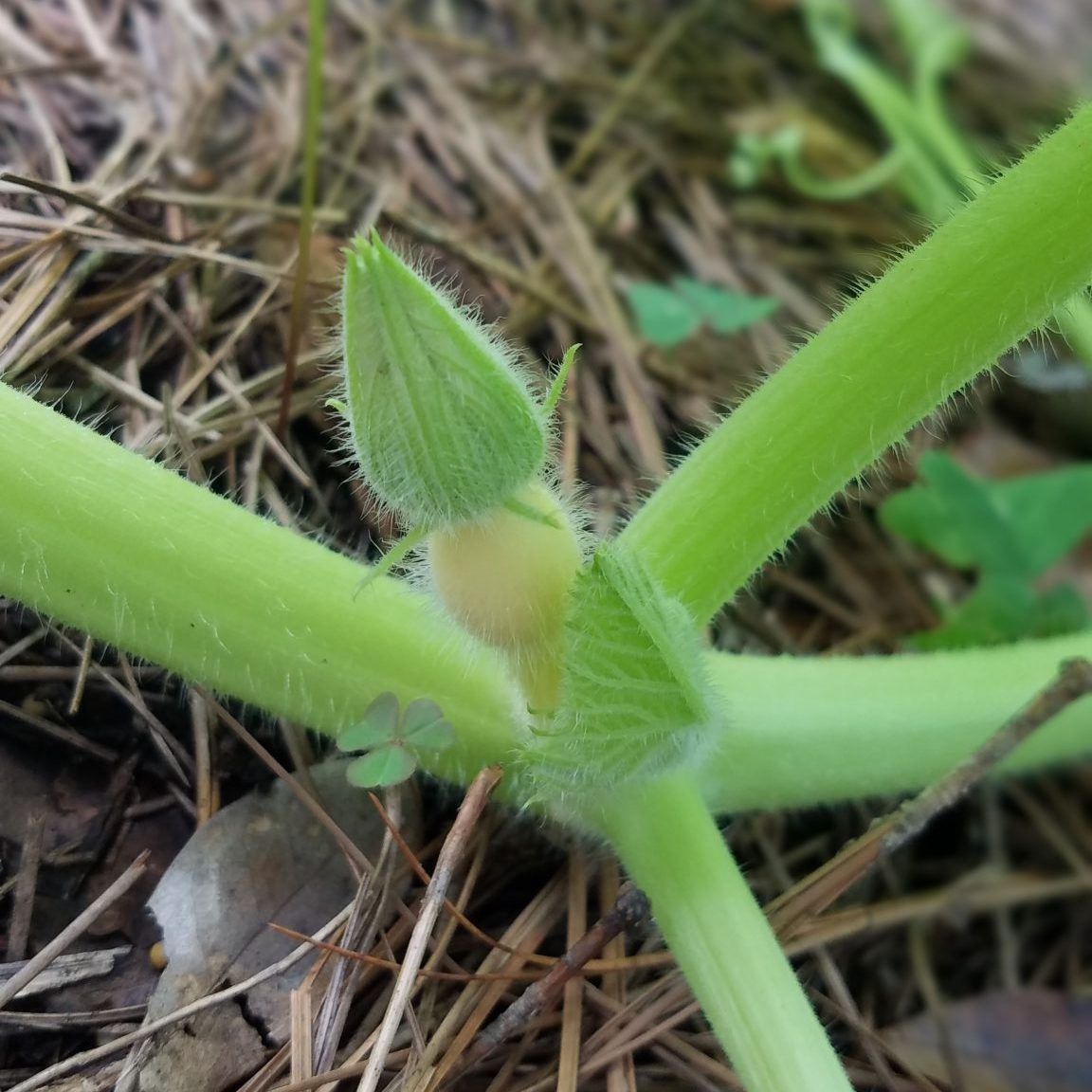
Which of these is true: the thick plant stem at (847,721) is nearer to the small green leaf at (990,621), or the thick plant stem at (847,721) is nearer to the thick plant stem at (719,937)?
the thick plant stem at (719,937)

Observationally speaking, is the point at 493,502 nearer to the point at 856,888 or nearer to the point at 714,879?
the point at 714,879

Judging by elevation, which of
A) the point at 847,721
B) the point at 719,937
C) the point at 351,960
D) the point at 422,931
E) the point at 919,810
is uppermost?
the point at 919,810

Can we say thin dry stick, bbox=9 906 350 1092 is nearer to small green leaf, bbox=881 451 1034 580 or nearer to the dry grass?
the dry grass

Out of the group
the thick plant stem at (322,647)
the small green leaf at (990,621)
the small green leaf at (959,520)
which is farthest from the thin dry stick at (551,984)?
the small green leaf at (959,520)

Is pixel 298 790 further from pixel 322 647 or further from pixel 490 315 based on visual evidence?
pixel 490 315

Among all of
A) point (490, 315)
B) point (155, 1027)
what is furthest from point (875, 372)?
point (155, 1027)

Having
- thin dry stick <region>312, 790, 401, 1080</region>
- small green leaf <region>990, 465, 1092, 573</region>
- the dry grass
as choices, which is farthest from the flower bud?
small green leaf <region>990, 465, 1092, 573</region>
